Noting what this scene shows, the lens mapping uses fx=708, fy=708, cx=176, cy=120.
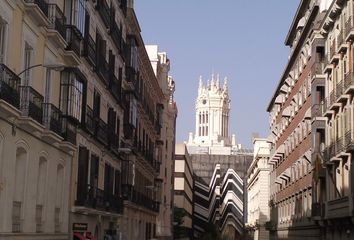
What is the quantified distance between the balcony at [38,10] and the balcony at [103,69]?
1146 centimetres

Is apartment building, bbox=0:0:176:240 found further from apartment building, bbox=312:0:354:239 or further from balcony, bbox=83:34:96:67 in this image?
apartment building, bbox=312:0:354:239

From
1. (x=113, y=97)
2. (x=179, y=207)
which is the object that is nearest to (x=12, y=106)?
(x=113, y=97)

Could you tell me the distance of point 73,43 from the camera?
30203 millimetres

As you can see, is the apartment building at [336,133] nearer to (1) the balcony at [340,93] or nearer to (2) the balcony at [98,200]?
(1) the balcony at [340,93]

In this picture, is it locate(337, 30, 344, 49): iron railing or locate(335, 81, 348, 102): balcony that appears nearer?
locate(335, 81, 348, 102): balcony

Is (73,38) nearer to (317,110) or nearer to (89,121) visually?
(89,121)

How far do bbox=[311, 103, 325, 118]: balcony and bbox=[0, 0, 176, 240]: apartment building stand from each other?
41.3ft

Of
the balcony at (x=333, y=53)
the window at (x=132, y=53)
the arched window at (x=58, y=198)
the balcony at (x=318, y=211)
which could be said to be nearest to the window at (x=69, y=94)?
the arched window at (x=58, y=198)

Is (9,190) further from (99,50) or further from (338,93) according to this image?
(338,93)

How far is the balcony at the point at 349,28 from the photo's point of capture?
1414 inches

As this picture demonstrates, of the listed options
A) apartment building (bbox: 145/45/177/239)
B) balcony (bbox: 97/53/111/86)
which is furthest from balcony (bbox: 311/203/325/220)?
apartment building (bbox: 145/45/177/239)

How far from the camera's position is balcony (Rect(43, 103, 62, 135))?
85.7 feet

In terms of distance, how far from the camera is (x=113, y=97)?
141ft

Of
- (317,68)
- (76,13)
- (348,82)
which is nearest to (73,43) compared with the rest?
(76,13)
